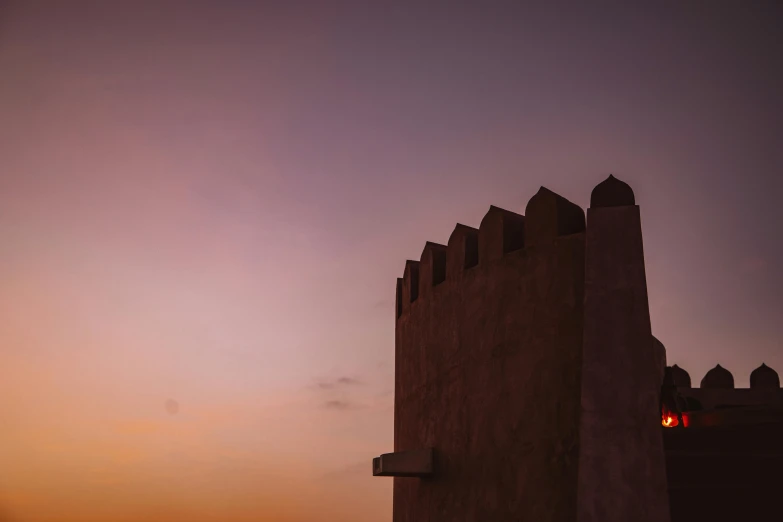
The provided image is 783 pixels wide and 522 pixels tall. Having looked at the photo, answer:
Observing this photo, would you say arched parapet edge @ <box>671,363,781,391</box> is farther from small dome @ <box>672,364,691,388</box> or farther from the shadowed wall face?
the shadowed wall face

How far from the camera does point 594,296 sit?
13.4ft

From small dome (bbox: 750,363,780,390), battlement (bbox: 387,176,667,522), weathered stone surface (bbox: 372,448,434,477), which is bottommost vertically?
weathered stone surface (bbox: 372,448,434,477)

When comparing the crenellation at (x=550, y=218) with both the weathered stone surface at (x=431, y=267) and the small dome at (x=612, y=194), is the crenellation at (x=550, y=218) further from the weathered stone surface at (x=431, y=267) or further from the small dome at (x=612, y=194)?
the weathered stone surface at (x=431, y=267)

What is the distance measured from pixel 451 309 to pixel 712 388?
1068 cm

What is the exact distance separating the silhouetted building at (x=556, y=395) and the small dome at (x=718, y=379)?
1031cm

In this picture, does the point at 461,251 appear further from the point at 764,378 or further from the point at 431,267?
the point at 764,378

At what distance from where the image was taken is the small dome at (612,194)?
175 inches

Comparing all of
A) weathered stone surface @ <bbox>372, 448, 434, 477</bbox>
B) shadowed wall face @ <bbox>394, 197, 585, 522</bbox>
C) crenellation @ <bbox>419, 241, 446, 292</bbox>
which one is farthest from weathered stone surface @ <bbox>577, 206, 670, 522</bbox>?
crenellation @ <bbox>419, 241, 446, 292</bbox>

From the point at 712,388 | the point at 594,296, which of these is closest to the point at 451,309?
the point at 594,296

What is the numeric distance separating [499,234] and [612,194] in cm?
98

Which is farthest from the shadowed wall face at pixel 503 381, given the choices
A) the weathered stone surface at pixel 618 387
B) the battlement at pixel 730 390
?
the battlement at pixel 730 390

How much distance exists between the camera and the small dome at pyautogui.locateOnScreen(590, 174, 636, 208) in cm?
445

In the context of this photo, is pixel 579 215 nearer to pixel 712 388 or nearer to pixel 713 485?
pixel 713 485

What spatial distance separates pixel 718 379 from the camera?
1472 cm
